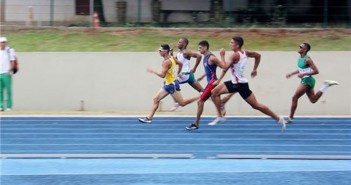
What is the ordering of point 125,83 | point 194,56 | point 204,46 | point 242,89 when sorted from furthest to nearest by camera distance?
1. point 125,83
2. point 194,56
3. point 204,46
4. point 242,89

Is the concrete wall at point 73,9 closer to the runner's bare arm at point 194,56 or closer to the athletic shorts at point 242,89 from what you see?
the runner's bare arm at point 194,56

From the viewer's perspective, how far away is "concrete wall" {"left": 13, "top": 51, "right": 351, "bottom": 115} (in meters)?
17.7

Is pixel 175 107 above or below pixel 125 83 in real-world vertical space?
below

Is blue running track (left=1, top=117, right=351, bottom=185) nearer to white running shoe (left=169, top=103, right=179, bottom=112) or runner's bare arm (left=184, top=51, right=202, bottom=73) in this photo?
white running shoe (left=169, top=103, right=179, bottom=112)

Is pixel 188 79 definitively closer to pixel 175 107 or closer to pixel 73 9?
pixel 175 107

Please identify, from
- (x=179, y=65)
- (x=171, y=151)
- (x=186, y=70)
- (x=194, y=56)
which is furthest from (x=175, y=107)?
(x=171, y=151)

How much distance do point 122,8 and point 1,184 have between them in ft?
55.6

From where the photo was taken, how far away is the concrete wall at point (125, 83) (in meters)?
17.7

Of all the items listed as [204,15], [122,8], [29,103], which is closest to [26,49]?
[29,103]

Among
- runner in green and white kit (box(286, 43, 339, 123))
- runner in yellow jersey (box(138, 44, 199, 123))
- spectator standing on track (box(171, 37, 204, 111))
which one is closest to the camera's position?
runner in yellow jersey (box(138, 44, 199, 123))

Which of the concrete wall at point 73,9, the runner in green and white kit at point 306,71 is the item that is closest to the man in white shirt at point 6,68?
the runner in green and white kit at point 306,71

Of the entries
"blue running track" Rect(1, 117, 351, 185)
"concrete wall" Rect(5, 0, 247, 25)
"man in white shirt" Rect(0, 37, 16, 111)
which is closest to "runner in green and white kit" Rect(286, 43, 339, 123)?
"blue running track" Rect(1, 117, 351, 185)

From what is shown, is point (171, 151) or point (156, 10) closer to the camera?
point (171, 151)

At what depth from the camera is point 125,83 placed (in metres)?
18.0
